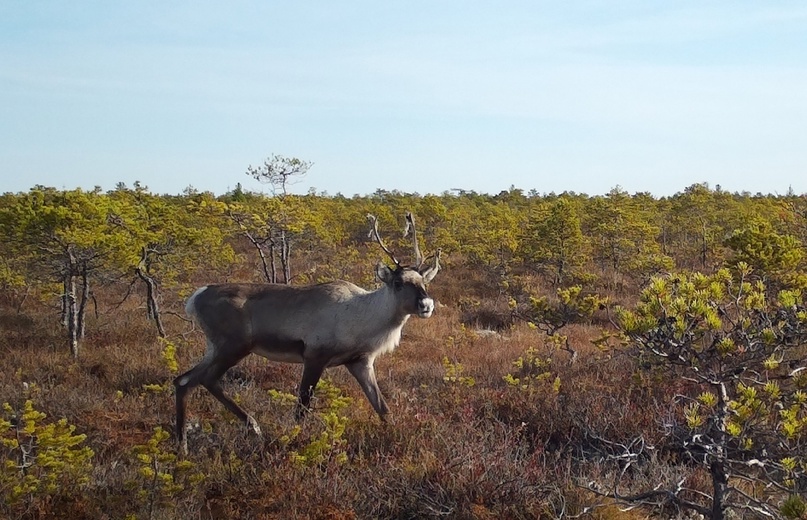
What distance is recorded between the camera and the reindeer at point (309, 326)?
20.8ft

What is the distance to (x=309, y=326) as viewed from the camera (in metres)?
6.51

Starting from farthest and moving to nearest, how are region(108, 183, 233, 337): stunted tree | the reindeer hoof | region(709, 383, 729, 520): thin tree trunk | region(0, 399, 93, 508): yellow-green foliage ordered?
region(108, 183, 233, 337): stunted tree → the reindeer hoof → region(0, 399, 93, 508): yellow-green foliage → region(709, 383, 729, 520): thin tree trunk

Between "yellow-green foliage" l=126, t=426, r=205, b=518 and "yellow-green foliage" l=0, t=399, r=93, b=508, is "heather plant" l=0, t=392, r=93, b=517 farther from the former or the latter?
"yellow-green foliage" l=126, t=426, r=205, b=518

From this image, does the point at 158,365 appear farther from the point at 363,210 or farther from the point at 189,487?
the point at 363,210

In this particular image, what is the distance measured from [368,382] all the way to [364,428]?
76 cm

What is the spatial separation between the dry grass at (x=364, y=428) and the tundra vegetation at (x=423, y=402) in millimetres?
24

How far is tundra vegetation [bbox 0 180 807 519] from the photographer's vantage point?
355 cm

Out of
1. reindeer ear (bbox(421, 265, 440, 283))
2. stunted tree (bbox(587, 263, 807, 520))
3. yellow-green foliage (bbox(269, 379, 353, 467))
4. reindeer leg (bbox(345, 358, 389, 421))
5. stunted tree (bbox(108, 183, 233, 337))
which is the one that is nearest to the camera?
stunted tree (bbox(587, 263, 807, 520))

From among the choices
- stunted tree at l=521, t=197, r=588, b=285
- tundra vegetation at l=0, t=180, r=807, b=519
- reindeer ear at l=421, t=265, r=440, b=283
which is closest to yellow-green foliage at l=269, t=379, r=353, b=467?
tundra vegetation at l=0, t=180, r=807, b=519

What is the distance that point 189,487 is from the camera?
454 cm

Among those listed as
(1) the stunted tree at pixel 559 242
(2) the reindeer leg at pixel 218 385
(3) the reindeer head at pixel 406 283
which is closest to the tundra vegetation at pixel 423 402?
(2) the reindeer leg at pixel 218 385

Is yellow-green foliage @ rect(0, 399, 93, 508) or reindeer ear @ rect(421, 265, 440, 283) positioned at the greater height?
reindeer ear @ rect(421, 265, 440, 283)

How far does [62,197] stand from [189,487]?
258 inches

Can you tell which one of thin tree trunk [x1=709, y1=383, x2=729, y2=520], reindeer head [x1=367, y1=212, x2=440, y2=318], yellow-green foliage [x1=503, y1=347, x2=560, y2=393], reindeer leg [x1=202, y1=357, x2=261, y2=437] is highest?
reindeer head [x1=367, y1=212, x2=440, y2=318]
